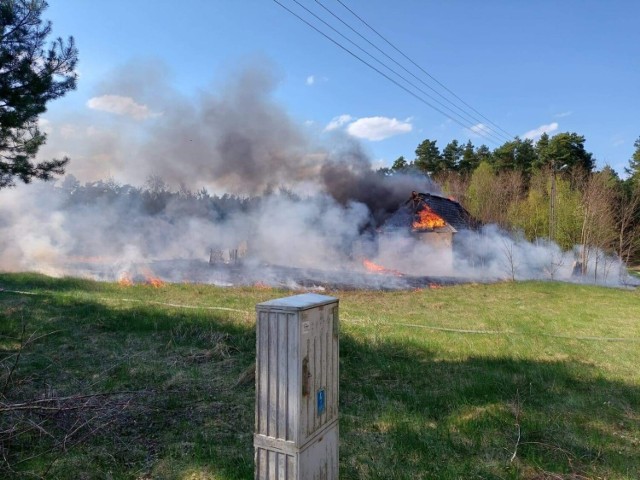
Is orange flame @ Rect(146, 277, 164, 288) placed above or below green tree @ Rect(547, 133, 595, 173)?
below

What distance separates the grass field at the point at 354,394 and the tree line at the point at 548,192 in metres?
17.7

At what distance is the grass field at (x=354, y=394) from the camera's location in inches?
126

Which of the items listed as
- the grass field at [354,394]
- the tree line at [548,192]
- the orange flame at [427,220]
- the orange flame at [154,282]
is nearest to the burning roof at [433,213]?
the orange flame at [427,220]

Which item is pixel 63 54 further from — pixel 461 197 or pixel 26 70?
pixel 461 197

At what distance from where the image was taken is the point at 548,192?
32844mm

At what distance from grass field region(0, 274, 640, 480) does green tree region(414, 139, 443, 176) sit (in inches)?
1646

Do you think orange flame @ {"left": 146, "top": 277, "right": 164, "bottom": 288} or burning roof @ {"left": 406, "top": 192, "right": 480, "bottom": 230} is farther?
burning roof @ {"left": 406, "top": 192, "right": 480, "bottom": 230}

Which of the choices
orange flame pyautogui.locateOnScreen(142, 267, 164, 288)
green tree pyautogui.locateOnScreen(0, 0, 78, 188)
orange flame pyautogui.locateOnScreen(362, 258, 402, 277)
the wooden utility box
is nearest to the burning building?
orange flame pyautogui.locateOnScreen(362, 258, 402, 277)

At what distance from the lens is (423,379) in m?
5.34

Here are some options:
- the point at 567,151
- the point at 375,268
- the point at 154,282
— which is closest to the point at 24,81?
the point at 154,282

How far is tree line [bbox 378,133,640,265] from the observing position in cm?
2470

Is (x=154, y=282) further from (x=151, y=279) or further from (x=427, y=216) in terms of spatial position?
(x=427, y=216)

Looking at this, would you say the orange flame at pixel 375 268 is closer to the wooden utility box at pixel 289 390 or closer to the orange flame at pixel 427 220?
the orange flame at pixel 427 220

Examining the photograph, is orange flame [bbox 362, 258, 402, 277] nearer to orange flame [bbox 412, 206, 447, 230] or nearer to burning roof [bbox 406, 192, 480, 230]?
orange flame [bbox 412, 206, 447, 230]
